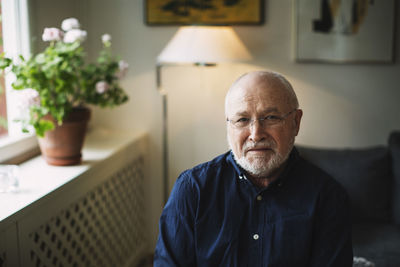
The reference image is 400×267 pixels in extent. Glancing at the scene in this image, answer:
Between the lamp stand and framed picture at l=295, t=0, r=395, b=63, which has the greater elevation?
framed picture at l=295, t=0, r=395, b=63

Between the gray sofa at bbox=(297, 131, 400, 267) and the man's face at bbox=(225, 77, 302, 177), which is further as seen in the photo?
the gray sofa at bbox=(297, 131, 400, 267)

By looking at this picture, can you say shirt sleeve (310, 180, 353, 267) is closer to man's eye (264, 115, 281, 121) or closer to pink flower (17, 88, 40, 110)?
man's eye (264, 115, 281, 121)

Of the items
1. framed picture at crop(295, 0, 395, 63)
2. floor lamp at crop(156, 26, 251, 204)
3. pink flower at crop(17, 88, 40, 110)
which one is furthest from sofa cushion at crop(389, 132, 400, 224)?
pink flower at crop(17, 88, 40, 110)

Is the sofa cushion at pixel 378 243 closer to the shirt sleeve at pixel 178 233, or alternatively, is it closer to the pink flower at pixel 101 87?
the shirt sleeve at pixel 178 233

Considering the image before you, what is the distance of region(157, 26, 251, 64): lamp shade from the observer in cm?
246

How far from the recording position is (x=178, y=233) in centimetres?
155

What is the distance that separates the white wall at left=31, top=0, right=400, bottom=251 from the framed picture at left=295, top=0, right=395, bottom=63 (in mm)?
61

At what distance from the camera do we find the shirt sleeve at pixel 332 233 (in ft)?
4.90

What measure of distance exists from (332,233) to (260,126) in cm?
45

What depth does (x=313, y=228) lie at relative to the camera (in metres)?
1.53

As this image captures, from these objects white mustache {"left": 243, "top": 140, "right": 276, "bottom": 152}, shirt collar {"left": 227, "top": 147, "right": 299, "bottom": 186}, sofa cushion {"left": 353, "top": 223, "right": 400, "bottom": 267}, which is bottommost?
sofa cushion {"left": 353, "top": 223, "right": 400, "bottom": 267}

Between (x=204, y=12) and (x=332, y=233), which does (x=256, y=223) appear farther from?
(x=204, y=12)

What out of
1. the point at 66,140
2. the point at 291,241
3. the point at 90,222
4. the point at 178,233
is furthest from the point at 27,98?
the point at 291,241

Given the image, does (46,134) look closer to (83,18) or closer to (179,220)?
(179,220)
